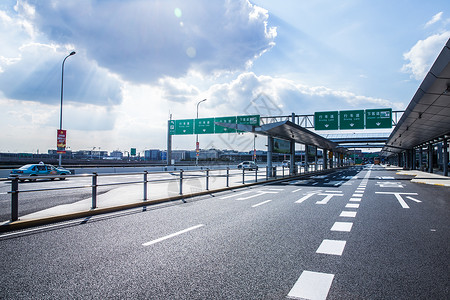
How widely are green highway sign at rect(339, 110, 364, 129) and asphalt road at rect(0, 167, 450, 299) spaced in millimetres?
25111

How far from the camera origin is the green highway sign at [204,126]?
37.8m

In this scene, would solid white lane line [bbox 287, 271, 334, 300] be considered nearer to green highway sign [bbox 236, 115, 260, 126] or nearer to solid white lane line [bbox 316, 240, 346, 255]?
solid white lane line [bbox 316, 240, 346, 255]

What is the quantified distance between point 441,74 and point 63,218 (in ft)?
47.5

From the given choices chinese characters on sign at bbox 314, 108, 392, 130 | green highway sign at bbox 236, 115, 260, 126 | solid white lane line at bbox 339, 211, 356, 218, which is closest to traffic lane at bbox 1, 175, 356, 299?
solid white lane line at bbox 339, 211, 356, 218

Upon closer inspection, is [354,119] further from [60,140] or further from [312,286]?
[60,140]

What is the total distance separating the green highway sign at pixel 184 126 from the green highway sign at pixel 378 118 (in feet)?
75.7

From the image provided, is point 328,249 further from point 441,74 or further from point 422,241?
point 441,74

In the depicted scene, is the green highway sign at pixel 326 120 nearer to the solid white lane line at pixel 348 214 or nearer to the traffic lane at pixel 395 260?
the solid white lane line at pixel 348 214

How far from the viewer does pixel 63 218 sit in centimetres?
761

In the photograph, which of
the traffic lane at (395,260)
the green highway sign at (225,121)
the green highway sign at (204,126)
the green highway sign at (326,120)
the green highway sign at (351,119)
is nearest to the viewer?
the traffic lane at (395,260)

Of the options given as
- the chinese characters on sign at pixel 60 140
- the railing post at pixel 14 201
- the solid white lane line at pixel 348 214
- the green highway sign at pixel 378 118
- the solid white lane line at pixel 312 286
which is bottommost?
the solid white lane line at pixel 348 214

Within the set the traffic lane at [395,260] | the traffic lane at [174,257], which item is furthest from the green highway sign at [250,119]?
the traffic lane at [174,257]

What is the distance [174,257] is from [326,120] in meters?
31.1

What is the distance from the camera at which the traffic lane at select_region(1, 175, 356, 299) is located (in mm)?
3430
